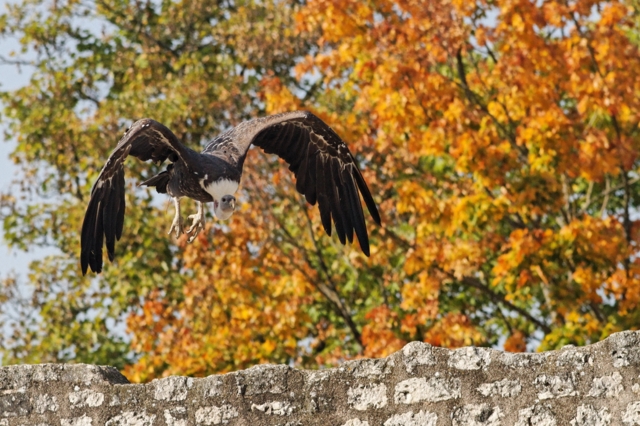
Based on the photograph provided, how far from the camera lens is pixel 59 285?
1655 centimetres

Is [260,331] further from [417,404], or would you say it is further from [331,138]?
[417,404]

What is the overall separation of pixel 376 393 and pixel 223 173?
2.23 metres

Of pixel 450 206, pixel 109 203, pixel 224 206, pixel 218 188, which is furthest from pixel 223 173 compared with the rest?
pixel 450 206

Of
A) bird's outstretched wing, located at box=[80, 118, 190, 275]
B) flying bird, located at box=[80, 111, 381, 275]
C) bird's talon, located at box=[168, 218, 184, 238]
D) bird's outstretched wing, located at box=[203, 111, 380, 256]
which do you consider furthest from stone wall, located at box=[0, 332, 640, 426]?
bird's outstretched wing, located at box=[203, 111, 380, 256]

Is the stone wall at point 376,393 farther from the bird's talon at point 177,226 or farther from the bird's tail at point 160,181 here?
the bird's tail at point 160,181

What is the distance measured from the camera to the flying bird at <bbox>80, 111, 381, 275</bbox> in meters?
7.57

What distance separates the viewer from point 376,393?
6355mm

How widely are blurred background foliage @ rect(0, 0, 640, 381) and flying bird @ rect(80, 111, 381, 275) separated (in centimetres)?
387

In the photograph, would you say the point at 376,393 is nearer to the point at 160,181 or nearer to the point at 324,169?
the point at 160,181

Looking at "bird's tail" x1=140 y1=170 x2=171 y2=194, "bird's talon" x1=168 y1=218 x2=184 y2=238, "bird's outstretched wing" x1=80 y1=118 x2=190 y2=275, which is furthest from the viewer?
"bird's tail" x1=140 y1=170 x2=171 y2=194

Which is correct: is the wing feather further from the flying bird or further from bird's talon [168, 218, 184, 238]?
bird's talon [168, 218, 184, 238]

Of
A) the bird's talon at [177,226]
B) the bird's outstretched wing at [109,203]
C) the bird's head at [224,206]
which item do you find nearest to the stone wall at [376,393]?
the bird's outstretched wing at [109,203]

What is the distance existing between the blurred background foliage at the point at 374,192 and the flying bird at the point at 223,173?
387cm

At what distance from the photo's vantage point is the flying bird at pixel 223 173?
24.8ft
